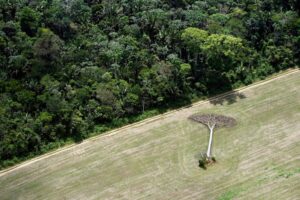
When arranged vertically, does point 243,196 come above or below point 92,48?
below

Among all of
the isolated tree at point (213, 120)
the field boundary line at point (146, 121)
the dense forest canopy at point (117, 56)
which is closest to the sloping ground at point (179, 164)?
the field boundary line at point (146, 121)

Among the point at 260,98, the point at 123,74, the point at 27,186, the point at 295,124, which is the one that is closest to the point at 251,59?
the point at 260,98

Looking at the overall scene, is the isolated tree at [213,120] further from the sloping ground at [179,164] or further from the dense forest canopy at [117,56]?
the dense forest canopy at [117,56]

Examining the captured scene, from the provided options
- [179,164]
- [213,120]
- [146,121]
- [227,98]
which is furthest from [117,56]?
[179,164]

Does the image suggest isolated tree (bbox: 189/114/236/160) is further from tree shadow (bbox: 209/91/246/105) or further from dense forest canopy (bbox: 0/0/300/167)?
dense forest canopy (bbox: 0/0/300/167)

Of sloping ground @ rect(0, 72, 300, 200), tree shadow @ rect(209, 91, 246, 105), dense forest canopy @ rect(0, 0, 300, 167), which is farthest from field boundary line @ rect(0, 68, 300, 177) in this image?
dense forest canopy @ rect(0, 0, 300, 167)

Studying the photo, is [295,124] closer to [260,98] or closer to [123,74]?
[260,98]
